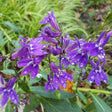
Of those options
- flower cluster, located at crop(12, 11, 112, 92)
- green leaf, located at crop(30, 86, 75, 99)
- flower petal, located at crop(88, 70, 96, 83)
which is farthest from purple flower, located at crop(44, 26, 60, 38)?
green leaf, located at crop(30, 86, 75, 99)

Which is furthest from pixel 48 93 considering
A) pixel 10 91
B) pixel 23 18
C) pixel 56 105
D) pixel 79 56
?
pixel 23 18

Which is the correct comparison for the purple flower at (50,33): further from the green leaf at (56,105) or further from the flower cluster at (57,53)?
the green leaf at (56,105)

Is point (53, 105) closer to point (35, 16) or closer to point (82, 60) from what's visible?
point (82, 60)

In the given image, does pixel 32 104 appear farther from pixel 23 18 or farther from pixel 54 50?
pixel 23 18

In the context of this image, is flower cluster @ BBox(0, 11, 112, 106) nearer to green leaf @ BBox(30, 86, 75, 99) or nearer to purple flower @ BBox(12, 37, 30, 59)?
purple flower @ BBox(12, 37, 30, 59)

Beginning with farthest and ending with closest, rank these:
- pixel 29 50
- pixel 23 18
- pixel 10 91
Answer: pixel 23 18 < pixel 10 91 < pixel 29 50

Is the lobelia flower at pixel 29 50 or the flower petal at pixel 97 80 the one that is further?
the flower petal at pixel 97 80

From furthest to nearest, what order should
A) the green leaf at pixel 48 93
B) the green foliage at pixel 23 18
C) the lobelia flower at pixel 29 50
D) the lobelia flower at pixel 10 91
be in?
the green foliage at pixel 23 18, the green leaf at pixel 48 93, the lobelia flower at pixel 10 91, the lobelia flower at pixel 29 50

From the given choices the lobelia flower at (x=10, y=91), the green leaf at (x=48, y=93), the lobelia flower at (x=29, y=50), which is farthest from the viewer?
the green leaf at (x=48, y=93)

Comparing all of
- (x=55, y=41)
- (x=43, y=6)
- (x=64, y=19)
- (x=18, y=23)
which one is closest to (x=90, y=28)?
(x=64, y=19)

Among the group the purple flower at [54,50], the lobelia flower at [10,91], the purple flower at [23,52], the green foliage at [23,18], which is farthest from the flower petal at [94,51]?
the green foliage at [23,18]
